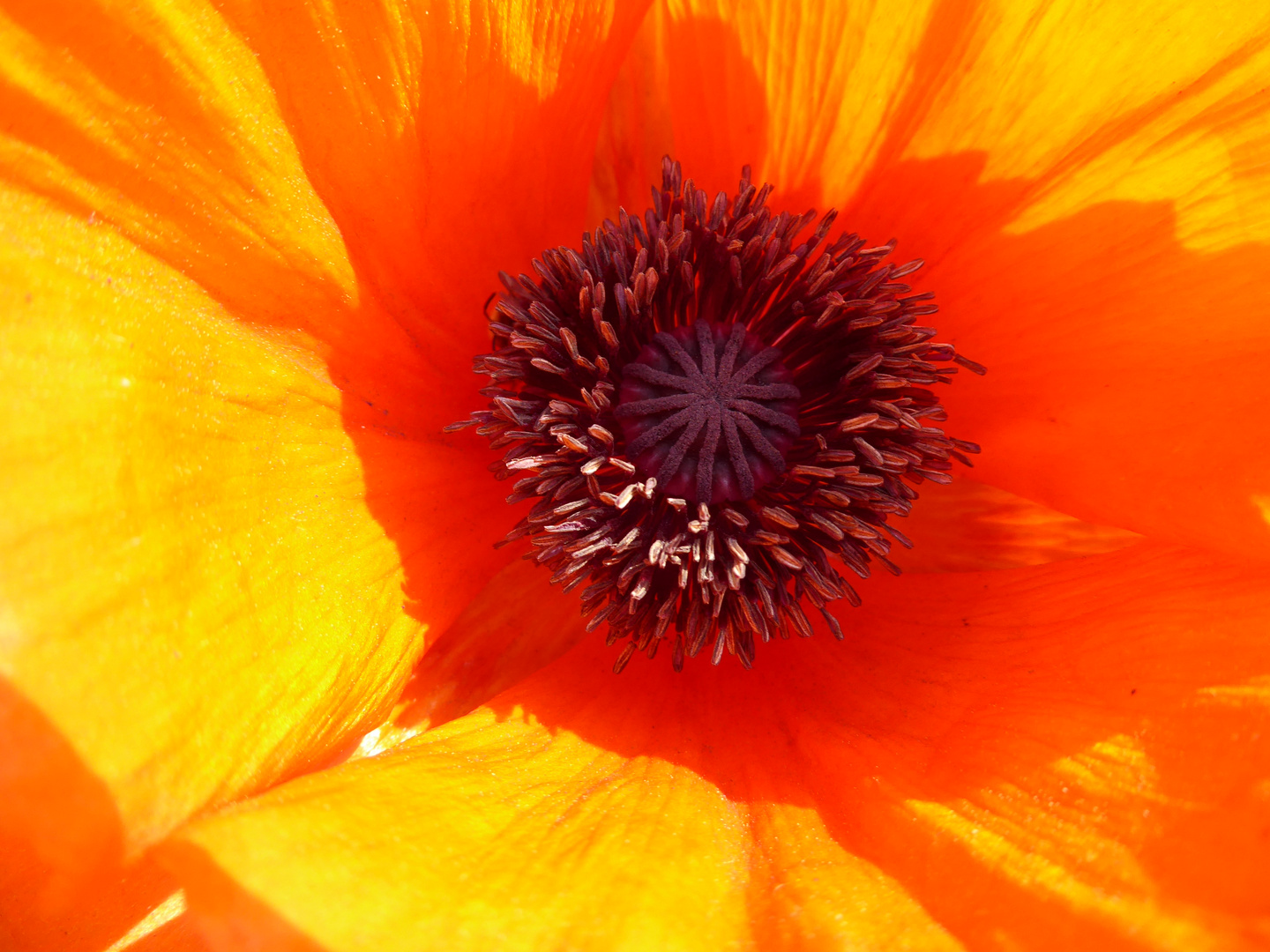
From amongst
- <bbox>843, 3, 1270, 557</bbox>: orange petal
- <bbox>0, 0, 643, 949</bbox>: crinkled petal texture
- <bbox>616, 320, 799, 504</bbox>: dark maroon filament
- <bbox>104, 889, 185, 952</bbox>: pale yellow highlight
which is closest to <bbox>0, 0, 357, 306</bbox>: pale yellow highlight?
<bbox>0, 0, 643, 949</bbox>: crinkled petal texture

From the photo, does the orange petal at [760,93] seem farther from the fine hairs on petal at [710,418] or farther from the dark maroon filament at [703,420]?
the dark maroon filament at [703,420]

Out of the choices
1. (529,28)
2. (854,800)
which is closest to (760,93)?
(529,28)

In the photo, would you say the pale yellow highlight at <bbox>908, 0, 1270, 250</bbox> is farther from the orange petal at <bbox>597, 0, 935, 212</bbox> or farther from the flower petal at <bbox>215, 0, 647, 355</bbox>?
the flower petal at <bbox>215, 0, 647, 355</bbox>

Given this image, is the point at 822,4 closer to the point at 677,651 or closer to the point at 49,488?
the point at 677,651

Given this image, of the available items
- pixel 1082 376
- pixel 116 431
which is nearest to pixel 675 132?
pixel 1082 376

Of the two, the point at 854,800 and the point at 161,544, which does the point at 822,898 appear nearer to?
the point at 854,800
